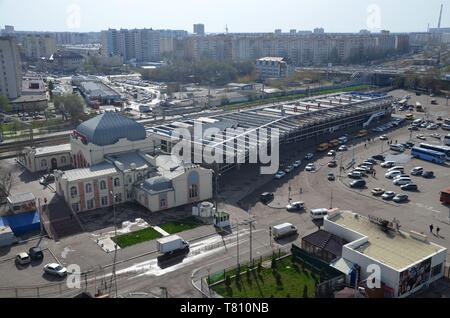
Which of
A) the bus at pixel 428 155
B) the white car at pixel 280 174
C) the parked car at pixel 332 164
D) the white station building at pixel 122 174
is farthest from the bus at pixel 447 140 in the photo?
the white station building at pixel 122 174

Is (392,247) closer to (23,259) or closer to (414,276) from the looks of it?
(414,276)

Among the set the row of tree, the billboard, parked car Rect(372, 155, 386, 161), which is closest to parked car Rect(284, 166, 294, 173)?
parked car Rect(372, 155, 386, 161)

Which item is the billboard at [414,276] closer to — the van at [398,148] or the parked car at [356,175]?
the parked car at [356,175]

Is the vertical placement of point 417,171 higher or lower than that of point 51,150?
lower

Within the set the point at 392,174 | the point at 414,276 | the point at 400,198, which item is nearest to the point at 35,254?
the point at 414,276

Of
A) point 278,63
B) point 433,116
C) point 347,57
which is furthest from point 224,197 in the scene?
point 347,57
